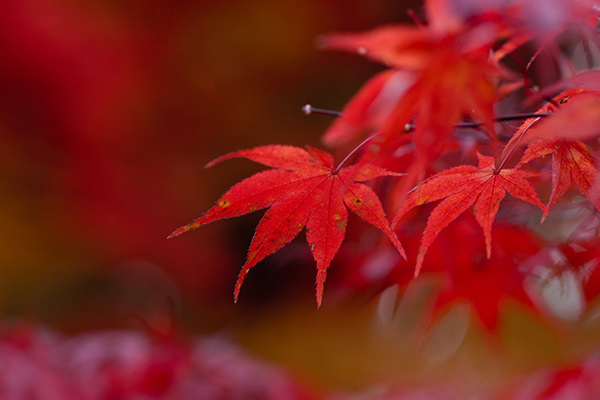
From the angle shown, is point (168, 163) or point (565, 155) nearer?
point (565, 155)

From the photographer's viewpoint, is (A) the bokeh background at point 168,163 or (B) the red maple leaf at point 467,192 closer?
(B) the red maple leaf at point 467,192

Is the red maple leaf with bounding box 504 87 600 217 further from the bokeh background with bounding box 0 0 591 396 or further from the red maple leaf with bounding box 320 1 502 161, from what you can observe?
the bokeh background with bounding box 0 0 591 396

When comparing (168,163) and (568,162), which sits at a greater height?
(168,163)

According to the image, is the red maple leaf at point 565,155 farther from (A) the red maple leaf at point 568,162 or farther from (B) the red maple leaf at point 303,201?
(B) the red maple leaf at point 303,201

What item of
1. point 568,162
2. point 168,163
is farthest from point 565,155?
point 168,163

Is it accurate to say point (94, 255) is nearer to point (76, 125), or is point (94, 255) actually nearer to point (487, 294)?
point (76, 125)

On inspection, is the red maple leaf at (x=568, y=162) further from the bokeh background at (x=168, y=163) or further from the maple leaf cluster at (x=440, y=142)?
the bokeh background at (x=168, y=163)

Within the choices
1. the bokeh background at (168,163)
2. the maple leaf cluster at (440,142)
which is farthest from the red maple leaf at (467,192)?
the bokeh background at (168,163)

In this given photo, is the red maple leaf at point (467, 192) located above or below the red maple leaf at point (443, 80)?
below

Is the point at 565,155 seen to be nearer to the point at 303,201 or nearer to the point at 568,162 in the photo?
the point at 568,162
